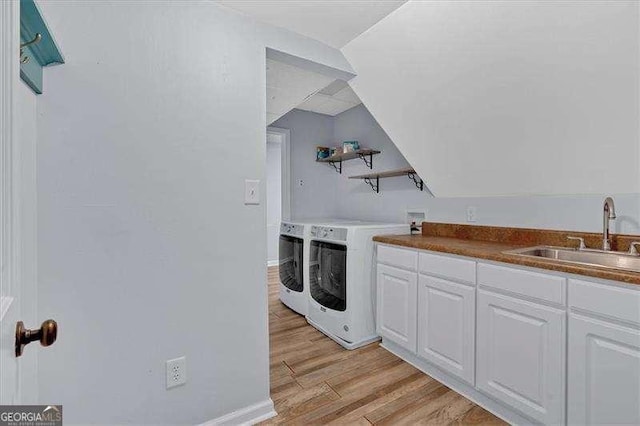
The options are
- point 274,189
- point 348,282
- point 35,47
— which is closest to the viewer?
point 35,47

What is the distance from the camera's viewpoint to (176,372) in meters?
1.35

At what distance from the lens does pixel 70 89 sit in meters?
1.13

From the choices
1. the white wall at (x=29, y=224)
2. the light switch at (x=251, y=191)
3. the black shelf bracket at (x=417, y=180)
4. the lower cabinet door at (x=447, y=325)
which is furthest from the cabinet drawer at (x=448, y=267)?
the white wall at (x=29, y=224)

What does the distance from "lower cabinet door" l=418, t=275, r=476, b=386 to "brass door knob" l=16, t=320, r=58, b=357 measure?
5.56 ft

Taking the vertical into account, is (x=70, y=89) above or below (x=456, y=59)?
below

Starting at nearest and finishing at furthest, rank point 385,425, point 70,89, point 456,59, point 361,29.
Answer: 1. point 70,89
2. point 385,425
3. point 456,59
4. point 361,29

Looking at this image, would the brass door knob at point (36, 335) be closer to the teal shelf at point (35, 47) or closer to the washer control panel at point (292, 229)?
the teal shelf at point (35, 47)

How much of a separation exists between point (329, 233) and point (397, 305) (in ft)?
2.44

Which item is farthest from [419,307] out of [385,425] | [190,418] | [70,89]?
[70,89]

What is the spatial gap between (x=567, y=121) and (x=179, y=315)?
2.11 meters

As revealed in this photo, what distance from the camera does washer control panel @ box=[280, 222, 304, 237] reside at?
9.11 ft

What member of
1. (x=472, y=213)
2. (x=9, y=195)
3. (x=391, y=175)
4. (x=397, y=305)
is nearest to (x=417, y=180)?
(x=391, y=175)

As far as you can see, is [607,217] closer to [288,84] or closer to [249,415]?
[249,415]

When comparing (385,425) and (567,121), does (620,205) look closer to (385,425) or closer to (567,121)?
(567,121)
